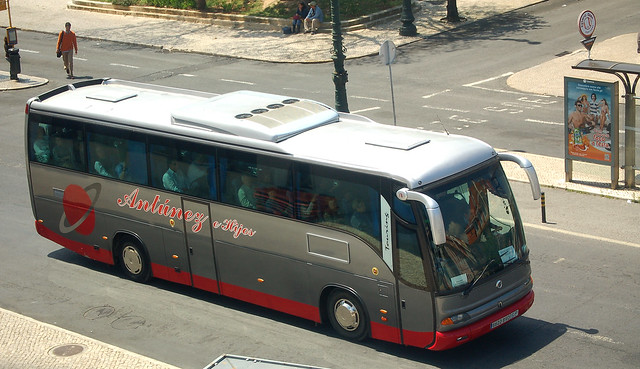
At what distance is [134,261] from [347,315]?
4328mm

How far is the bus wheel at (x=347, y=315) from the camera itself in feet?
39.1

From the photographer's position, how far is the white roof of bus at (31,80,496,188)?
11.4 m

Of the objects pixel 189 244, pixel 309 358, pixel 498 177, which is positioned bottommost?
pixel 309 358

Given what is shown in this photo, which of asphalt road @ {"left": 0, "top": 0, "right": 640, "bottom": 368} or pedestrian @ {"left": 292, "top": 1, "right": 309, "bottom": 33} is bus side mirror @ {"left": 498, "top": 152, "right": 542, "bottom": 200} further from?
pedestrian @ {"left": 292, "top": 1, "right": 309, "bottom": 33}

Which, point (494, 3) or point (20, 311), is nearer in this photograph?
point (20, 311)

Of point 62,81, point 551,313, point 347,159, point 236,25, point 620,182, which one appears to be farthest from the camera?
point 236,25

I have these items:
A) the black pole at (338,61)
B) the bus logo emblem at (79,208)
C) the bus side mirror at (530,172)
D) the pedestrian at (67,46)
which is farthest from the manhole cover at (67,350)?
the pedestrian at (67,46)

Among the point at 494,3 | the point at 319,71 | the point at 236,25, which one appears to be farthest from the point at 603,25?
the point at 236,25

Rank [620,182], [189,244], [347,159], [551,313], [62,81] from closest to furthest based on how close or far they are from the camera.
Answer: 1. [347,159]
2. [551,313]
3. [189,244]
4. [620,182]
5. [62,81]

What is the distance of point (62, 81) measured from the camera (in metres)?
31.0

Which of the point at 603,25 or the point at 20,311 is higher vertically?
the point at 603,25

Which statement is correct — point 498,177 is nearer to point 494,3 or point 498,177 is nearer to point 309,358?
point 309,358

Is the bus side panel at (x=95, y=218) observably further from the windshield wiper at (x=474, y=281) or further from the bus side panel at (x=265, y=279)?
the windshield wiper at (x=474, y=281)

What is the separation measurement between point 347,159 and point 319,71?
19635 mm
